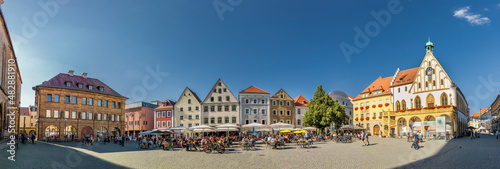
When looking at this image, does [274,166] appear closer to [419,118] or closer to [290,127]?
[290,127]

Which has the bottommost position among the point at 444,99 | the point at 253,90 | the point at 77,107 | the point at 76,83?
the point at 77,107

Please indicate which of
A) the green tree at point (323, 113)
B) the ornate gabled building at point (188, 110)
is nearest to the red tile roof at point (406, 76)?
the green tree at point (323, 113)

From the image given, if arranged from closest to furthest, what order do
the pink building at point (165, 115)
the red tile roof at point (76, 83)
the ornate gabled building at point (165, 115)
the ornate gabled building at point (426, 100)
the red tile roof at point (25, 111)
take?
the ornate gabled building at point (426, 100), the red tile roof at point (76, 83), the ornate gabled building at point (165, 115), the pink building at point (165, 115), the red tile roof at point (25, 111)

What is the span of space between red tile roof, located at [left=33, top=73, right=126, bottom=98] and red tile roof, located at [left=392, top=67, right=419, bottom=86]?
175 ft

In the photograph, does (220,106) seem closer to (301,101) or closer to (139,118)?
(301,101)

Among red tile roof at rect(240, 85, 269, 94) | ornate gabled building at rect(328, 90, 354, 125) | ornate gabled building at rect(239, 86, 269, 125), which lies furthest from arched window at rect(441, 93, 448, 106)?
red tile roof at rect(240, 85, 269, 94)

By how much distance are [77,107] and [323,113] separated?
40.8 m

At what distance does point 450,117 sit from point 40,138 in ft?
198

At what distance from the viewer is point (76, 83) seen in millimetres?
54688

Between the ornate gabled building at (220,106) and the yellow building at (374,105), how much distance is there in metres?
25.3

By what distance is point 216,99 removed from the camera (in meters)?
63.5

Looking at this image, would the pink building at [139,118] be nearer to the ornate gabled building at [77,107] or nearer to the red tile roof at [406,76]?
the ornate gabled building at [77,107]

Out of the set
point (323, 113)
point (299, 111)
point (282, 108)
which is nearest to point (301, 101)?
point (299, 111)

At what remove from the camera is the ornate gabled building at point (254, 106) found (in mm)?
63100
